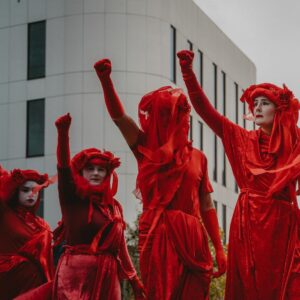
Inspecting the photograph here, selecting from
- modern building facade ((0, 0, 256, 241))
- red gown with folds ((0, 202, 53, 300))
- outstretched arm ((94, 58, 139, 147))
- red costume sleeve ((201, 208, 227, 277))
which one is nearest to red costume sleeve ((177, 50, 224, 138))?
outstretched arm ((94, 58, 139, 147))

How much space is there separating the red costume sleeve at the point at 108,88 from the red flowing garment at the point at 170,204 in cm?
33

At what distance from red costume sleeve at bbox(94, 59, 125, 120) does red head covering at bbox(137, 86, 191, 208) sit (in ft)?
1.08

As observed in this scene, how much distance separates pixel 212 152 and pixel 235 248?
25954 millimetres

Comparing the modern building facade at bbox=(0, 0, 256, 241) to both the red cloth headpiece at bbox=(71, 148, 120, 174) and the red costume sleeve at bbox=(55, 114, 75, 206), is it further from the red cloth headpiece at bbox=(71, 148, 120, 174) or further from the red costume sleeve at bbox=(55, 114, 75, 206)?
the red costume sleeve at bbox=(55, 114, 75, 206)

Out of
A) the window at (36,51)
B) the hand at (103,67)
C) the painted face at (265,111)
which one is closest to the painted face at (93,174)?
the hand at (103,67)

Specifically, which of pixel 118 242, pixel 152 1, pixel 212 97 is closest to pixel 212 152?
pixel 212 97

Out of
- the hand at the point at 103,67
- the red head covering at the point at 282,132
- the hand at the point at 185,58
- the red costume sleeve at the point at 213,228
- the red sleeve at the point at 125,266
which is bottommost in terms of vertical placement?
the red sleeve at the point at 125,266

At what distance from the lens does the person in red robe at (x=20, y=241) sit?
38.6 feet

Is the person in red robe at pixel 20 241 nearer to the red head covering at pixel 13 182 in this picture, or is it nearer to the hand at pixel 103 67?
the red head covering at pixel 13 182

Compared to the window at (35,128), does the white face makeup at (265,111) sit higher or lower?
lower

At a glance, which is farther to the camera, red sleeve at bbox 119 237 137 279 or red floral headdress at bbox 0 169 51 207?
red floral headdress at bbox 0 169 51 207

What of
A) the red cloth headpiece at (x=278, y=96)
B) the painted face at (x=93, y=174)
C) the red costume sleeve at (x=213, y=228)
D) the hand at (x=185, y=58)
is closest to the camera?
the hand at (x=185, y=58)

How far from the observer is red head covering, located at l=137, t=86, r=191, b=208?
9.88 m

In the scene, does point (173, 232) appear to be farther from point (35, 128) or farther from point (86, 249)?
point (35, 128)
